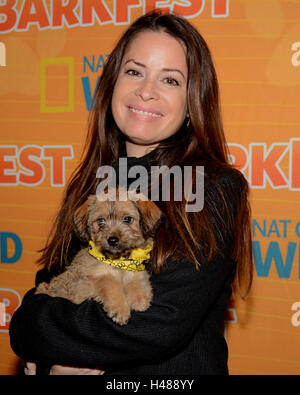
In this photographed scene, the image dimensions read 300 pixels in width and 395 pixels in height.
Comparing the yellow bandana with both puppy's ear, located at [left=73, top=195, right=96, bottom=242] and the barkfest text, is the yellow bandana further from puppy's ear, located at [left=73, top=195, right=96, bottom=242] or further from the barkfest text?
the barkfest text

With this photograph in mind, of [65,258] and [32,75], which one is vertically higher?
[32,75]

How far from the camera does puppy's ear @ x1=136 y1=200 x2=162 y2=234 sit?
206 centimetres

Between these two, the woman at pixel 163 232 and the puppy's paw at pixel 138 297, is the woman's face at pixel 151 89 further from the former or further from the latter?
the puppy's paw at pixel 138 297

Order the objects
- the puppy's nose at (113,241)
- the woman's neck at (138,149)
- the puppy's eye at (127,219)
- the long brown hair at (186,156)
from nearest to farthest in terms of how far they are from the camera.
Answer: the long brown hair at (186,156), the puppy's nose at (113,241), the puppy's eye at (127,219), the woman's neck at (138,149)

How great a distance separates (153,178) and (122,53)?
0.86 meters

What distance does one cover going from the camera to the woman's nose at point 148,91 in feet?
7.38

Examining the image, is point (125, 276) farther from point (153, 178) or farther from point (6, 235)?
point (6, 235)

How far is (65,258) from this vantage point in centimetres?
240

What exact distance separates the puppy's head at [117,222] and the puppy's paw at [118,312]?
33 centimetres

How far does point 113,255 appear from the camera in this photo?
Answer: 2.05m

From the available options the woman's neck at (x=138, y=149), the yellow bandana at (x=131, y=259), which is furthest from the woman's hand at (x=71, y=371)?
the woman's neck at (x=138, y=149)
